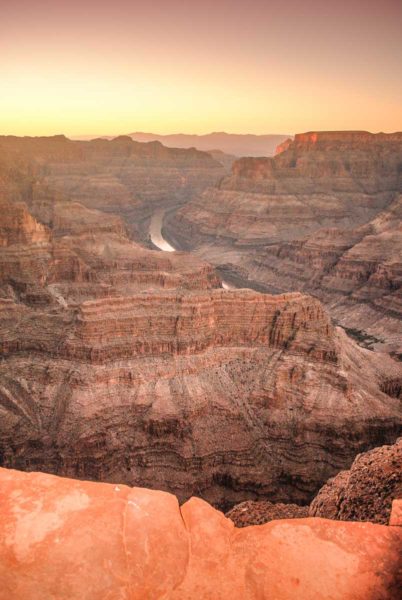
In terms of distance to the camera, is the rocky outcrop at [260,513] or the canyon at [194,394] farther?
the canyon at [194,394]

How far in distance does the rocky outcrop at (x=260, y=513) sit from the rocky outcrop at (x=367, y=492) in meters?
0.57

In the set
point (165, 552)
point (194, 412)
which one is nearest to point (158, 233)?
point (194, 412)

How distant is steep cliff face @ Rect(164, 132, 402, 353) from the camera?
69.6 m

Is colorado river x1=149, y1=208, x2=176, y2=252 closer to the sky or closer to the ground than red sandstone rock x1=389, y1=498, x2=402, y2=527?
closer to the ground

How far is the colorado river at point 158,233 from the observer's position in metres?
110

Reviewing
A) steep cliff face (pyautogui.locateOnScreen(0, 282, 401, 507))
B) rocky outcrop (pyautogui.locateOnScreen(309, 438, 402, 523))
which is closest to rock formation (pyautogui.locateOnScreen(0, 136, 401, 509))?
steep cliff face (pyautogui.locateOnScreen(0, 282, 401, 507))

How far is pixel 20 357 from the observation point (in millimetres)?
34219

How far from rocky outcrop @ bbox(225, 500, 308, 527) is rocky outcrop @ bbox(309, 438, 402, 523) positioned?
57cm

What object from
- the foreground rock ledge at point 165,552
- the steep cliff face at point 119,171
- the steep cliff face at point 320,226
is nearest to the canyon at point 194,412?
the foreground rock ledge at point 165,552

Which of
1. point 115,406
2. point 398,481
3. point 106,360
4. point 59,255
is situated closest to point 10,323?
point 106,360

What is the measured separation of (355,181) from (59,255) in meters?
92.9

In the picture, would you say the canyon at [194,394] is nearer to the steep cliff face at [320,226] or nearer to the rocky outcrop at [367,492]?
the rocky outcrop at [367,492]

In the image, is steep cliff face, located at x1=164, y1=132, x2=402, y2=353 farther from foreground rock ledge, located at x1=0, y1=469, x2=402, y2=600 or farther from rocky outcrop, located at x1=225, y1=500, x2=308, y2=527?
foreground rock ledge, located at x1=0, y1=469, x2=402, y2=600

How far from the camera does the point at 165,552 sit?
8.05 m
